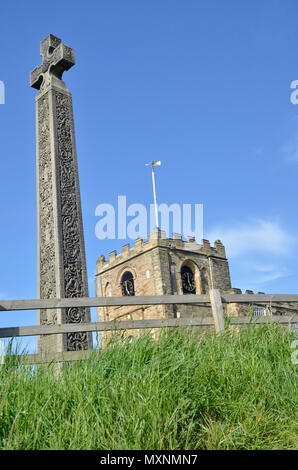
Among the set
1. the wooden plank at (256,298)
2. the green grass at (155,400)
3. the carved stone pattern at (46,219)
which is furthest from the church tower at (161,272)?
the green grass at (155,400)

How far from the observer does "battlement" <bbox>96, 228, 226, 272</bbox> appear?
35875mm

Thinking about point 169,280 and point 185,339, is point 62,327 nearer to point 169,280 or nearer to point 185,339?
point 185,339

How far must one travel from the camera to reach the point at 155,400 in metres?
3.74

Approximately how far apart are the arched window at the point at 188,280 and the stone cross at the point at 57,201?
27356 millimetres

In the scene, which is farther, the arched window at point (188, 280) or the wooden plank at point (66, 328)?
the arched window at point (188, 280)

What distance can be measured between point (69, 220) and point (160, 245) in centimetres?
2586

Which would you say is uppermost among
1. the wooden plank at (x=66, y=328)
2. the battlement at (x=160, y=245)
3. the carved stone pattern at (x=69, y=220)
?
the battlement at (x=160, y=245)

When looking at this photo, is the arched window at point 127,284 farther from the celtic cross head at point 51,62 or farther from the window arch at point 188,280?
the celtic cross head at point 51,62

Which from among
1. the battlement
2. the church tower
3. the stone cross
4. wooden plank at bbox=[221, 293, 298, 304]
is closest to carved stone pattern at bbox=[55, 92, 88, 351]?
the stone cross

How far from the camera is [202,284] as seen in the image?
38.0 metres

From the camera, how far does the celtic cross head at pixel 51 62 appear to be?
35.0 ft

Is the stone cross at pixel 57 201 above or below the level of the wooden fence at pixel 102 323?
above

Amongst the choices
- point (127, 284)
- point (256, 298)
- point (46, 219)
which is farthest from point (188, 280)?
point (256, 298)

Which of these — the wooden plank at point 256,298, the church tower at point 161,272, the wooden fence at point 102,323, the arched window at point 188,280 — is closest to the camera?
the wooden fence at point 102,323
